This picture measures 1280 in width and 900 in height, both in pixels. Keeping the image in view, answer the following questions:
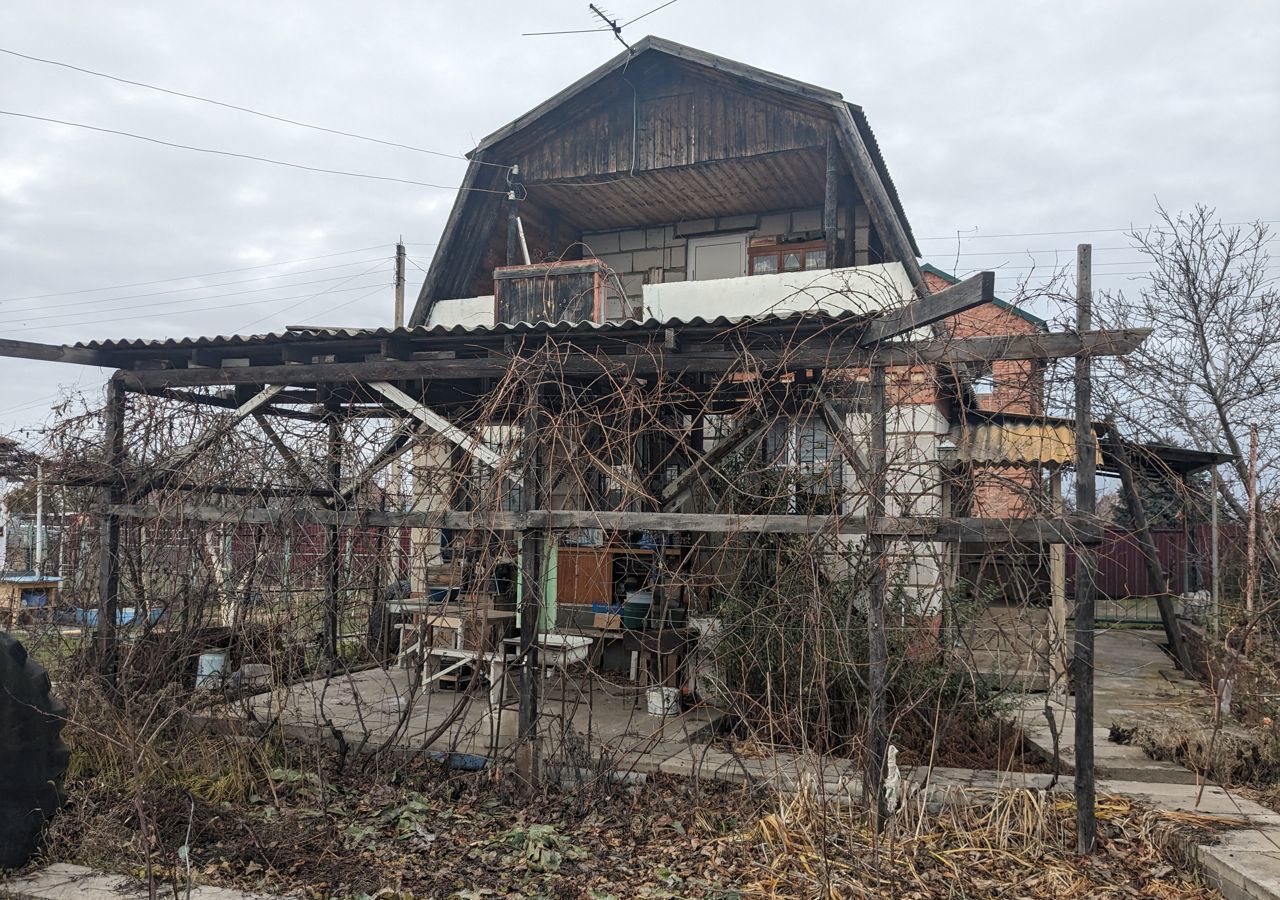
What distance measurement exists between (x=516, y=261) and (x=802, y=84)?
4276 mm

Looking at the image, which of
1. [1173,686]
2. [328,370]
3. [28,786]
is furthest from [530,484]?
[1173,686]

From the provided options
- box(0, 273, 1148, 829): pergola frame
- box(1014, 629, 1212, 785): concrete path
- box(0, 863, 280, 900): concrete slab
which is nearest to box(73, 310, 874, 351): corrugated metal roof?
box(0, 273, 1148, 829): pergola frame

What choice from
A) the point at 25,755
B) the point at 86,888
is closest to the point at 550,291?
the point at 25,755

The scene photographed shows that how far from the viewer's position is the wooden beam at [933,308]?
4.46 m

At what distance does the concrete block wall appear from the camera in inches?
468

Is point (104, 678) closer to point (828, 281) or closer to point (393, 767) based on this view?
point (393, 767)

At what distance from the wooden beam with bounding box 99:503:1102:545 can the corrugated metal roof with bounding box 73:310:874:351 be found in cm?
128

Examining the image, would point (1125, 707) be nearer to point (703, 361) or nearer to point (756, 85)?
point (703, 361)

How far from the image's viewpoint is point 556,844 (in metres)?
5.41

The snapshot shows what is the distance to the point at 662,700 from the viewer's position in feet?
25.4

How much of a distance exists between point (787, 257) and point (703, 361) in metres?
6.17

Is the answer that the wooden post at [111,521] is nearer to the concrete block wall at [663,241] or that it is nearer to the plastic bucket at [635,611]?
the plastic bucket at [635,611]

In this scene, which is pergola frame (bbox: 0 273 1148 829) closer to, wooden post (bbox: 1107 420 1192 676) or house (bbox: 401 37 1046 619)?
house (bbox: 401 37 1046 619)

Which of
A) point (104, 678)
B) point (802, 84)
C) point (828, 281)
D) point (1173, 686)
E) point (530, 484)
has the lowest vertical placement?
point (1173, 686)
